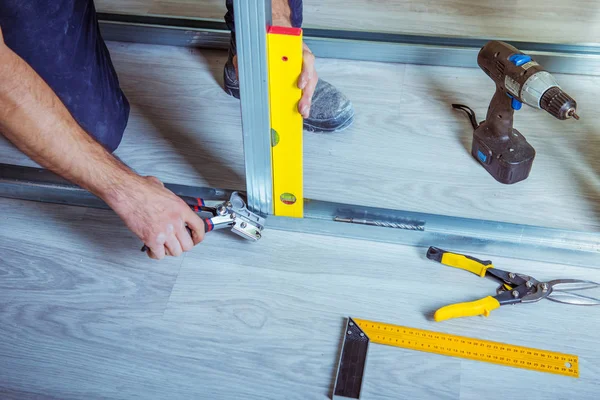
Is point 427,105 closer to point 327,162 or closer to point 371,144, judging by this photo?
point 371,144

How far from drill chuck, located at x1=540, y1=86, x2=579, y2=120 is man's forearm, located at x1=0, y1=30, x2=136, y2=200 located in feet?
3.11

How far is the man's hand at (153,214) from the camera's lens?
4.31ft

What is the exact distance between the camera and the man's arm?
3.91 ft

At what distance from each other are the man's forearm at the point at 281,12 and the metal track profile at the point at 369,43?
52 centimetres

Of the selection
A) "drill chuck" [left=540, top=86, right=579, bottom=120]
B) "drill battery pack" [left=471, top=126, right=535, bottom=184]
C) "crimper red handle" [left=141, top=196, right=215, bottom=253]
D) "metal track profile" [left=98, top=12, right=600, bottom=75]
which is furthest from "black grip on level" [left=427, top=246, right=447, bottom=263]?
"metal track profile" [left=98, top=12, right=600, bottom=75]

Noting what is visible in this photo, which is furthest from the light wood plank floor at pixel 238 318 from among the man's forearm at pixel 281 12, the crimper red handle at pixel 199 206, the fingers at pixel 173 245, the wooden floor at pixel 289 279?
the man's forearm at pixel 281 12

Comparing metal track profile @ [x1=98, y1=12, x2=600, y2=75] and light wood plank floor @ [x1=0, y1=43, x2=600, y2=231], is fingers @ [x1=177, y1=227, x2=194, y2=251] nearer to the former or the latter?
light wood plank floor @ [x1=0, y1=43, x2=600, y2=231]

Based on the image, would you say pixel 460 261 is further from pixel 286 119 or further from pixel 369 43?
pixel 369 43

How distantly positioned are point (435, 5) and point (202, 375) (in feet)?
5.24

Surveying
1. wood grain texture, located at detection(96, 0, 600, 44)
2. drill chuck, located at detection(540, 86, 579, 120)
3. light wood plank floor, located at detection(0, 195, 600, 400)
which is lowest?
light wood plank floor, located at detection(0, 195, 600, 400)

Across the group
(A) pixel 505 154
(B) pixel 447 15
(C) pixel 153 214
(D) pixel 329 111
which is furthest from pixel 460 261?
(B) pixel 447 15

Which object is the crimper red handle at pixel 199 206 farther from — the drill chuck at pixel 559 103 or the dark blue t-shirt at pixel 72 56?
the drill chuck at pixel 559 103

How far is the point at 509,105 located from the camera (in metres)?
1.68

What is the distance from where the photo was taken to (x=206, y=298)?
5.01 ft
